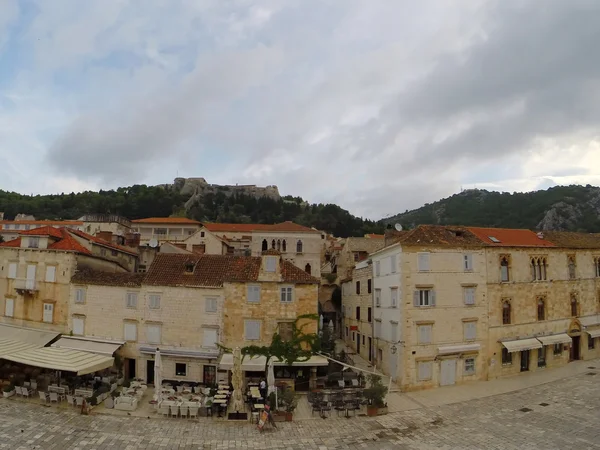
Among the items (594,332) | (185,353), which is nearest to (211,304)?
(185,353)

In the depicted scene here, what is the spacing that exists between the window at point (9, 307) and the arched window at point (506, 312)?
3851 centimetres

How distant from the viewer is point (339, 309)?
50.5 metres

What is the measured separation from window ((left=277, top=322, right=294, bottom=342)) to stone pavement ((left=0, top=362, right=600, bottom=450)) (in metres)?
7.00

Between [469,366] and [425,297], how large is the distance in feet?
20.0

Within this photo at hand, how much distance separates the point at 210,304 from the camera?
2905cm

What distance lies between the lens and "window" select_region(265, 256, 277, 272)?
96.0ft

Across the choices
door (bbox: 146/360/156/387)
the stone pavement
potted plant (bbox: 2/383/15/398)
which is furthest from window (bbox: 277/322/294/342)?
potted plant (bbox: 2/383/15/398)

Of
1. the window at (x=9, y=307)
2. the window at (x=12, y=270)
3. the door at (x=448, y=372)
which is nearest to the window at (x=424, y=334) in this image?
the door at (x=448, y=372)

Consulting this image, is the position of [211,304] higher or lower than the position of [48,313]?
higher

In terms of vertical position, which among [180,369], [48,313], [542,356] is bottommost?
[180,369]

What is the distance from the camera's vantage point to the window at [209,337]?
93.8 ft

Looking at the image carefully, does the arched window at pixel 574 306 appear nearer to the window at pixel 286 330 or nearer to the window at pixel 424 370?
the window at pixel 424 370

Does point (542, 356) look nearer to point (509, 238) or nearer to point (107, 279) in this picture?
point (509, 238)

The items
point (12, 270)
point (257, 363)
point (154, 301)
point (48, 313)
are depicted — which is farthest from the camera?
point (12, 270)
